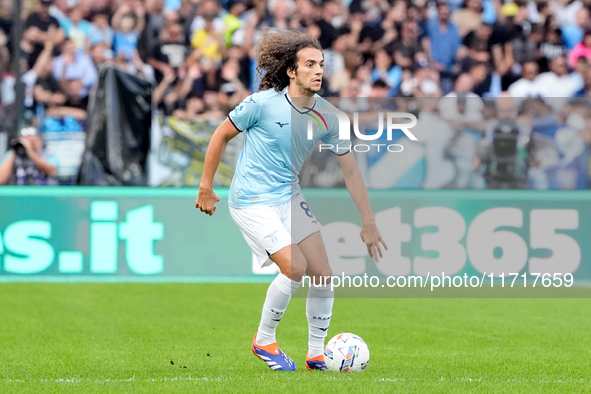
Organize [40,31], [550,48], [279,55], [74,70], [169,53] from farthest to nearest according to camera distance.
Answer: [550,48], [169,53], [40,31], [74,70], [279,55]

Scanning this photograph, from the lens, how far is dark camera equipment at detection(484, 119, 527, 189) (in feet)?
34.5

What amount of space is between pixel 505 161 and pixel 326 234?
2293 millimetres

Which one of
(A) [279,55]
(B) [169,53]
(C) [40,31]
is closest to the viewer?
(A) [279,55]

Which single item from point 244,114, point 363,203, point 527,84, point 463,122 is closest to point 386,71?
point 527,84

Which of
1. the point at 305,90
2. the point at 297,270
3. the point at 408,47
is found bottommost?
the point at 297,270

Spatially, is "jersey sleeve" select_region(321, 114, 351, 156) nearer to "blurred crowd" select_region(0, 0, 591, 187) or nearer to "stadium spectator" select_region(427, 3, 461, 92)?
"blurred crowd" select_region(0, 0, 591, 187)

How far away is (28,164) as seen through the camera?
35.8 feet

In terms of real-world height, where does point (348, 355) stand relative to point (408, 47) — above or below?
below

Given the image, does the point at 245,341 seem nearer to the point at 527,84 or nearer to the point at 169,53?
the point at 169,53

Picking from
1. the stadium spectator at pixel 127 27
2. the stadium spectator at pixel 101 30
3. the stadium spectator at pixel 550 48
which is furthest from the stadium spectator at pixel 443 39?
the stadium spectator at pixel 101 30

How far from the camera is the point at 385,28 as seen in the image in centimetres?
1308

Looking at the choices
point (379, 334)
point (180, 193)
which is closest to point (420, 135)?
point (180, 193)

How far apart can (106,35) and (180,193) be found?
3.22 metres

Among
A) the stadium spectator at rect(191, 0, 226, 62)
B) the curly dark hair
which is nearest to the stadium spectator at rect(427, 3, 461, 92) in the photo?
the stadium spectator at rect(191, 0, 226, 62)
